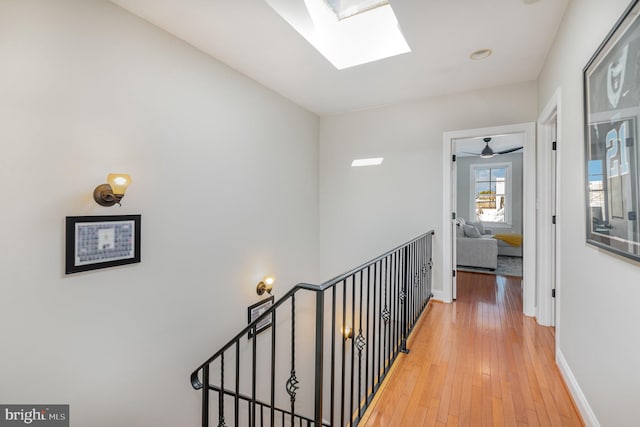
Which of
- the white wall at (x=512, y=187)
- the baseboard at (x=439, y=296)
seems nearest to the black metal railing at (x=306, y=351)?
the baseboard at (x=439, y=296)

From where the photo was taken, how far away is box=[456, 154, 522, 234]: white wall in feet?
25.2

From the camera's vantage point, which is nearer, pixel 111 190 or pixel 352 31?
pixel 111 190

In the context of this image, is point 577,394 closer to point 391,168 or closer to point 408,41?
point 408,41

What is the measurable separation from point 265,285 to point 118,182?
1962mm

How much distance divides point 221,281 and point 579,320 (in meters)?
2.84

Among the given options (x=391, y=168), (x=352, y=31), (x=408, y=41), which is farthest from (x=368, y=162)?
(x=408, y=41)

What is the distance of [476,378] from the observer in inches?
84.2

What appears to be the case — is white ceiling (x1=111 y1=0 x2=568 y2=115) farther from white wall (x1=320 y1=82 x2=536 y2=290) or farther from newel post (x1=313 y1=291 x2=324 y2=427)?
newel post (x1=313 y1=291 x2=324 y2=427)

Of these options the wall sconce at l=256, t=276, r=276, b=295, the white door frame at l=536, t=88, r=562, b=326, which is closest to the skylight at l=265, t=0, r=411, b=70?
the white door frame at l=536, t=88, r=562, b=326

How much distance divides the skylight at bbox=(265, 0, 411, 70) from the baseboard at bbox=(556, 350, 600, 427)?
2799 mm

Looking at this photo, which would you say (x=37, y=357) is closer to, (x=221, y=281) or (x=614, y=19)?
(x=221, y=281)

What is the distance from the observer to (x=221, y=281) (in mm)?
2953

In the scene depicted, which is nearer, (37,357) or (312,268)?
(37,357)

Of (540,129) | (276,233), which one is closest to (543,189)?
(540,129)
